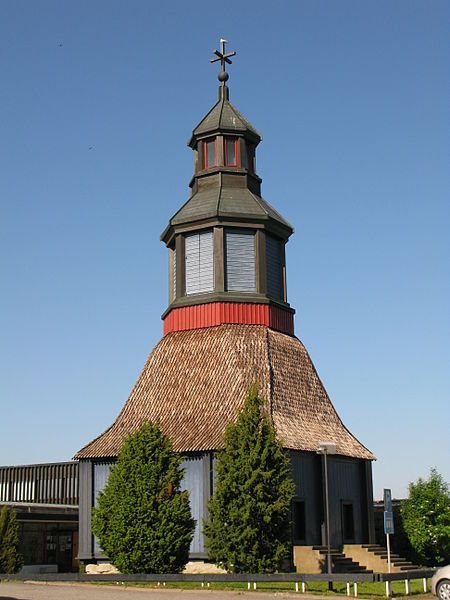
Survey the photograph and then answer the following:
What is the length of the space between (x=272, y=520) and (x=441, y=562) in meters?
17.4

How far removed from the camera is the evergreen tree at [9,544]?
4169cm

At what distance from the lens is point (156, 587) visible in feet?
111

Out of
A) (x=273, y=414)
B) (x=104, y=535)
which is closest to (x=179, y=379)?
(x=273, y=414)

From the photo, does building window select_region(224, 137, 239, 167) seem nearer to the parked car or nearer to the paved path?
the paved path

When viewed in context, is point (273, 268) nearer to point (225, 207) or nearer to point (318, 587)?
point (225, 207)

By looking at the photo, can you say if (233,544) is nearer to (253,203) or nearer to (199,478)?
(199,478)

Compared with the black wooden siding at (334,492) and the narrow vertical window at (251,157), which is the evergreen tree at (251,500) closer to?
the black wooden siding at (334,492)

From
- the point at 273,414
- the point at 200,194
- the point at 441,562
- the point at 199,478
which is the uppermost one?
the point at 200,194

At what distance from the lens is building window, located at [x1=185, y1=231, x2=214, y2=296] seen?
1810 inches

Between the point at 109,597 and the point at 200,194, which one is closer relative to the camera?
the point at 109,597

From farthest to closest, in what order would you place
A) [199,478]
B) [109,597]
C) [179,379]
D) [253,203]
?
1. [253,203]
2. [179,379]
3. [199,478]
4. [109,597]

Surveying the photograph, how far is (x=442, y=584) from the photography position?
87.8 ft

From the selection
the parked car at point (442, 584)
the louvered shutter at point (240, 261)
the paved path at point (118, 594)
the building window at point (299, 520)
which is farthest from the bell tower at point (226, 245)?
the parked car at point (442, 584)

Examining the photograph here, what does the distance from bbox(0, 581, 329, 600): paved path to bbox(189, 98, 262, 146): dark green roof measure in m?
24.6
